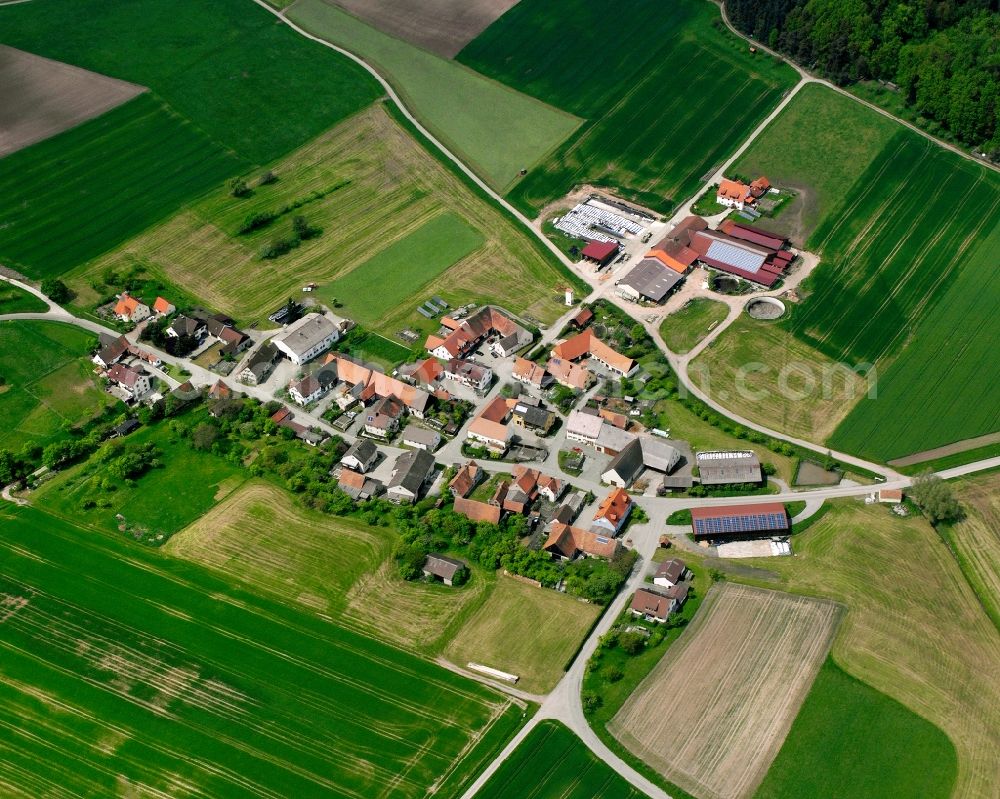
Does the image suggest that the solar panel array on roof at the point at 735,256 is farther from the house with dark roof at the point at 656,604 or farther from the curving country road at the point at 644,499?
the house with dark roof at the point at 656,604

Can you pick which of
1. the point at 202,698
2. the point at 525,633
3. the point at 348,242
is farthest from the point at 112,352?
the point at 525,633

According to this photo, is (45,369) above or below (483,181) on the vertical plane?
below

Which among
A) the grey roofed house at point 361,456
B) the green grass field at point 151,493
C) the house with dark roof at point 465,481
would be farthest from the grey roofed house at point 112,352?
the house with dark roof at point 465,481

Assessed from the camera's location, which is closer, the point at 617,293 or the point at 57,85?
the point at 617,293

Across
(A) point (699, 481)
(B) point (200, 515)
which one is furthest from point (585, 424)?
(B) point (200, 515)

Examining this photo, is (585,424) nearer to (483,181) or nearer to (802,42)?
(483,181)

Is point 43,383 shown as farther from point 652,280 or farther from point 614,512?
point 652,280

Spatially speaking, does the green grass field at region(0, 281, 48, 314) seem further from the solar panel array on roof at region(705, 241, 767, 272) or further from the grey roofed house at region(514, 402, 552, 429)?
the solar panel array on roof at region(705, 241, 767, 272)
